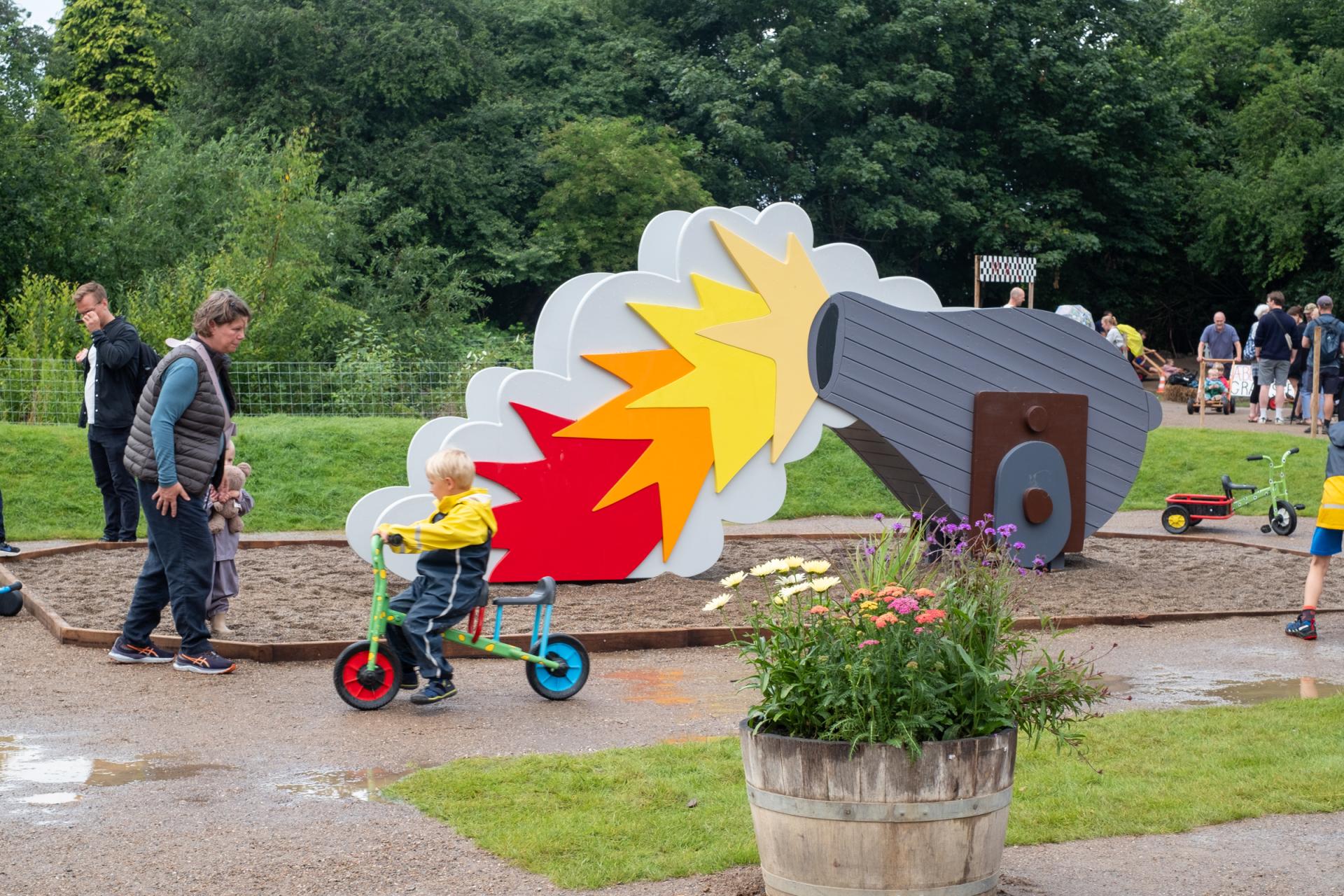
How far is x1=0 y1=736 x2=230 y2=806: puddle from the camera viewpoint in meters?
5.42

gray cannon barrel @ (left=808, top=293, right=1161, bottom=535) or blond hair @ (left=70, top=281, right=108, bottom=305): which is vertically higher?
blond hair @ (left=70, top=281, right=108, bottom=305)

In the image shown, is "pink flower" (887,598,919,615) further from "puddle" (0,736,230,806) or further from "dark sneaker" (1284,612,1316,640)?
"dark sneaker" (1284,612,1316,640)

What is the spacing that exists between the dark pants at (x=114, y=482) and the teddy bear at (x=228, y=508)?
12.8ft

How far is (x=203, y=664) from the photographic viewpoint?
773 centimetres

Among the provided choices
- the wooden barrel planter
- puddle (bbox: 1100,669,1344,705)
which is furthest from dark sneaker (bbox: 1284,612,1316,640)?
the wooden barrel planter

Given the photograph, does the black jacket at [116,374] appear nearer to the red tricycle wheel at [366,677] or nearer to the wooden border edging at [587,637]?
the wooden border edging at [587,637]

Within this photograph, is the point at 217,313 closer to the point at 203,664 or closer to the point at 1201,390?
the point at 203,664

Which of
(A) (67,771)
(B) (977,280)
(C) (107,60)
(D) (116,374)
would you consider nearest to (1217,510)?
(D) (116,374)

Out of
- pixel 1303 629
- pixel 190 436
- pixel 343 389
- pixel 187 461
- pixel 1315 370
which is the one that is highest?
pixel 1315 370

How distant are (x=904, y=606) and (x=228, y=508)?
5443 millimetres

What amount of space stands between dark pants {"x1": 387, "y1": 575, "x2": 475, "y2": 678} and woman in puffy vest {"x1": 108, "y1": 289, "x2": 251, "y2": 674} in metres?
1.28

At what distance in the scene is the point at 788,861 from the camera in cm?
409

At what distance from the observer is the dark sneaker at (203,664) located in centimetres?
772

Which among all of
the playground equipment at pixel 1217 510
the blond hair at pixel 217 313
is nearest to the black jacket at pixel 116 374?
the blond hair at pixel 217 313
